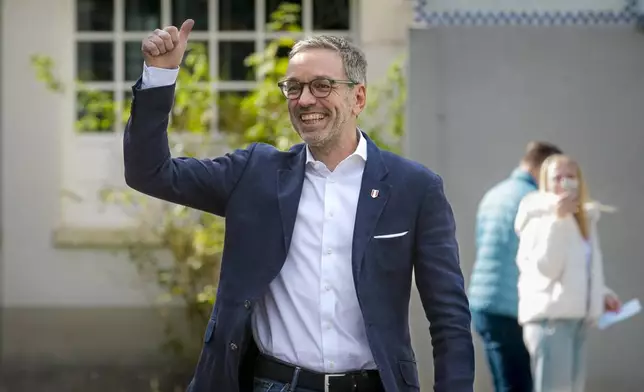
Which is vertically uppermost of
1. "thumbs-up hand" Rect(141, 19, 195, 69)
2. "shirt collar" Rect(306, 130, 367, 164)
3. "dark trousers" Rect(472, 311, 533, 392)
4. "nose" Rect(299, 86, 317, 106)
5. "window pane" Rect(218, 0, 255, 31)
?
"window pane" Rect(218, 0, 255, 31)

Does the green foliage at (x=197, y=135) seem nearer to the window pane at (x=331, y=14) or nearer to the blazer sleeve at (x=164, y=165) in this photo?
the window pane at (x=331, y=14)

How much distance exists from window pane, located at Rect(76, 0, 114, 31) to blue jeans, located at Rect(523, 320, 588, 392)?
15.5 ft

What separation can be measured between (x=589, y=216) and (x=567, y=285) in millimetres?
451

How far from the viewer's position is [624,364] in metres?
Result: 7.66

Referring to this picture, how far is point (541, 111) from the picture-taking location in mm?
7602

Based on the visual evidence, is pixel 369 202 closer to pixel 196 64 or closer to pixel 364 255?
pixel 364 255

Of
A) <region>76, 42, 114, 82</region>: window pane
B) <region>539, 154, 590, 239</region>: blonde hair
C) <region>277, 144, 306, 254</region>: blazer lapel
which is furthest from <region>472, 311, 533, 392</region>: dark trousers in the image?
<region>76, 42, 114, 82</region>: window pane

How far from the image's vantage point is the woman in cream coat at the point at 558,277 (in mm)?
6574

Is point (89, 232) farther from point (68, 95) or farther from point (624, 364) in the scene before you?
point (624, 364)

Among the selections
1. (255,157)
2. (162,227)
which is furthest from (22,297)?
(255,157)

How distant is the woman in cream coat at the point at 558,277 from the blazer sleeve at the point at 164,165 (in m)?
3.13

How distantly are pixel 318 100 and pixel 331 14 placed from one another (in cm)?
629

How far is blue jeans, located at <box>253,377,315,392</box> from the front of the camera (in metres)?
3.56

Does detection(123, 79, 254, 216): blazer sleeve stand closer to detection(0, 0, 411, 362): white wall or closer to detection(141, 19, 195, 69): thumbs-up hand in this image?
detection(141, 19, 195, 69): thumbs-up hand
